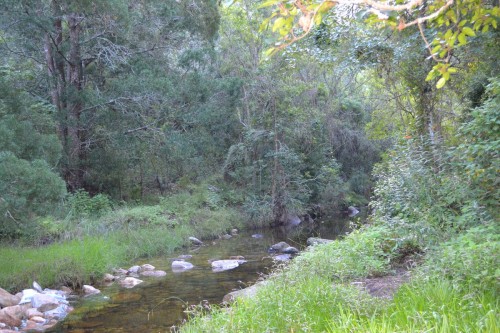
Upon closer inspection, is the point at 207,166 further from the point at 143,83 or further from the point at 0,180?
the point at 0,180

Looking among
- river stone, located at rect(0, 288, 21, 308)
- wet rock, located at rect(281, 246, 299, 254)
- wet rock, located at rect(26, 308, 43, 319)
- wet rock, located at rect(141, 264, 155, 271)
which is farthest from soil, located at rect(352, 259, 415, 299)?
wet rock, located at rect(281, 246, 299, 254)

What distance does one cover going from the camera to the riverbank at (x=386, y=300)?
3523 millimetres

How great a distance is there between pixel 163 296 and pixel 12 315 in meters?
2.59

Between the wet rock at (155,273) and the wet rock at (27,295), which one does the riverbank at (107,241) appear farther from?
the wet rock at (155,273)

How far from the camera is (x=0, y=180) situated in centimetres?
776

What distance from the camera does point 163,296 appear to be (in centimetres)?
901

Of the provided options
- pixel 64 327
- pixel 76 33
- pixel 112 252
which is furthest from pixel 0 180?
pixel 76 33

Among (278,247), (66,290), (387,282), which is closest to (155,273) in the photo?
(66,290)

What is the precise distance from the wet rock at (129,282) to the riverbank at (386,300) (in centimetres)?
486

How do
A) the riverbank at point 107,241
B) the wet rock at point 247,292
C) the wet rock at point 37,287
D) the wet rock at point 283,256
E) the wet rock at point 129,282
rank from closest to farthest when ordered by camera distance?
the wet rock at point 247,292 < the wet rock at point 37,287 < the riverbank at point 107,241 < the wet rock at point 129,282 < the wet rock at point 283,256

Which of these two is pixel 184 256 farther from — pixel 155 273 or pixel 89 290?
pixel 89 290

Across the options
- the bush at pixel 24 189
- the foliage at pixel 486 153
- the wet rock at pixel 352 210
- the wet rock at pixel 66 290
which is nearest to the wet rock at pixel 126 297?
the wet rock at pixel 66 290

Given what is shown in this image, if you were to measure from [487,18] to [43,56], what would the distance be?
15.8 m

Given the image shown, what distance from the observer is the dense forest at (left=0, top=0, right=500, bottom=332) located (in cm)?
598
